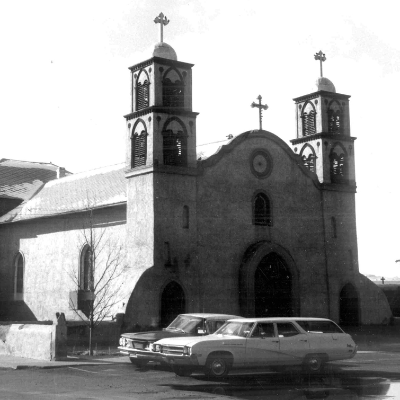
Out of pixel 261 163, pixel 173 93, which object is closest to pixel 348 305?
pixel 261 163

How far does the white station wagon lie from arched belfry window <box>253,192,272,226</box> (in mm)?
14241

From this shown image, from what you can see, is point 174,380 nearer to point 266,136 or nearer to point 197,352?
point 197,352

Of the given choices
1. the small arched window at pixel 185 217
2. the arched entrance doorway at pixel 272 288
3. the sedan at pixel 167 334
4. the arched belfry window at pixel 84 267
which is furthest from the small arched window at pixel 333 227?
the sedan at pixel 167 334

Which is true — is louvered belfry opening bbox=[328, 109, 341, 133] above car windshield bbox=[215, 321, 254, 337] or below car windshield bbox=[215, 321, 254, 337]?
above

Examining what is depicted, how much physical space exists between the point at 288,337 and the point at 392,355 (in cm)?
702

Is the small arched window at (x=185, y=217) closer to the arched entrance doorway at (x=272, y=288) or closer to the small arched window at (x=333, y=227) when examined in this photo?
the arched entrance doorway at (x=272, y=288)

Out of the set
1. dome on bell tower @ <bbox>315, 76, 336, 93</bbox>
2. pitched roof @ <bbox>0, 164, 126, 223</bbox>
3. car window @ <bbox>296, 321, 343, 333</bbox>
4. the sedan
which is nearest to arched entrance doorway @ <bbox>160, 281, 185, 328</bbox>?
pitched roof @ <bbox>0, 164, 126, 223</bbox>

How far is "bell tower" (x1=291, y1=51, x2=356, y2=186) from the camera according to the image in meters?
36.1

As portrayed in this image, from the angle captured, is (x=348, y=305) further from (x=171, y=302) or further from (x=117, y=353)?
(x=117, y=353)

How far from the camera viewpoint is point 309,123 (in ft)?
122

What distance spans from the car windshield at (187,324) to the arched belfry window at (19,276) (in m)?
18.9

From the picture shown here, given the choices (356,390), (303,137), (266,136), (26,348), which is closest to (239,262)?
(266,136)

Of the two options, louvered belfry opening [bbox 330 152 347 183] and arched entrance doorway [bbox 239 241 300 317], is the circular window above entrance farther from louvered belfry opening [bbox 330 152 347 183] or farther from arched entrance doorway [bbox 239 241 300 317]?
louvered belfry opening [bbox 330 152 347 183]

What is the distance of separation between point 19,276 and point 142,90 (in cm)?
1334
